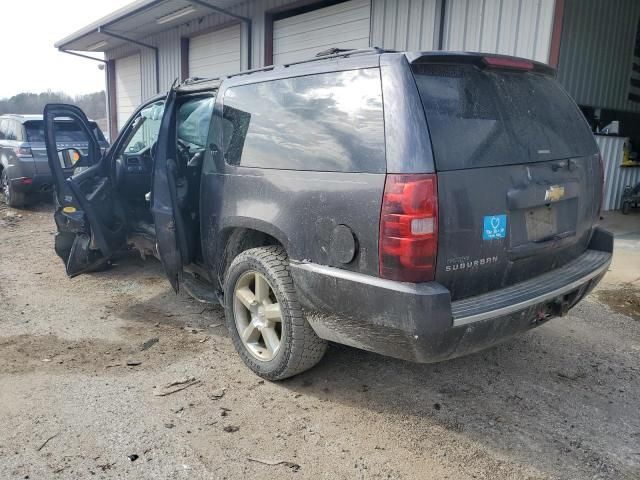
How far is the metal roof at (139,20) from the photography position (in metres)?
11.2

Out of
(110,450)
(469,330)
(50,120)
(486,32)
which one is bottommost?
(110,450)

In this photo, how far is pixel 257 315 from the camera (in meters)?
3.43

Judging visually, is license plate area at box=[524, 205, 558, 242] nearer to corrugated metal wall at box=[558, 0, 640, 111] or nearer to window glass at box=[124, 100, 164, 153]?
window glass at box=[124, 100, 164, 153]

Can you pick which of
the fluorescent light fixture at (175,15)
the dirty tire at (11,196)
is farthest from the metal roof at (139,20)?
the dirty tire at (11,196)

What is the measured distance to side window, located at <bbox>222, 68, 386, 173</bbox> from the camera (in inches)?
104

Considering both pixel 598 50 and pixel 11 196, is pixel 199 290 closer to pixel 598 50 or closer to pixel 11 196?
pixel 11 196

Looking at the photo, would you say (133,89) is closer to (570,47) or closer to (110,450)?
(570,47)

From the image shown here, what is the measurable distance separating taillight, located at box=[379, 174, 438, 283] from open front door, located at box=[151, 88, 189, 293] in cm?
201

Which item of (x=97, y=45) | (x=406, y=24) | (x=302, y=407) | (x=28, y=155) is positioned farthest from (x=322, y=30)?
(x=97, y=45)

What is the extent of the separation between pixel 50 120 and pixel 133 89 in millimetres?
13152

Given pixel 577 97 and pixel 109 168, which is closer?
pixel 109 168

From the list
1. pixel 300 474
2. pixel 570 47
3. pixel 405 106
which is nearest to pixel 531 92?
pixel 405 106

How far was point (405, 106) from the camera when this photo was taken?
8.24ft

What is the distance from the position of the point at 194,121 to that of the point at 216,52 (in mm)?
9109
